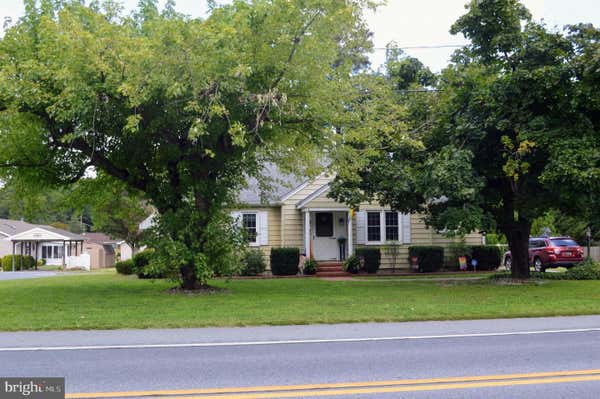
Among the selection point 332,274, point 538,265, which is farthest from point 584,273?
point 332,274

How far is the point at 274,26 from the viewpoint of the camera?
1380 centimetres

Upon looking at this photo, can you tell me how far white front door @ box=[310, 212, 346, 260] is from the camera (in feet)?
83.7

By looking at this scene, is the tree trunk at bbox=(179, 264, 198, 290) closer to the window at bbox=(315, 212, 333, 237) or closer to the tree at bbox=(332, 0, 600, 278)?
the tree at bbox=(332, 0, 600, 278)

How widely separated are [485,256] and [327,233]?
7.30 metres

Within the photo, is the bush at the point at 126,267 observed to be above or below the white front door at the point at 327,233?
below

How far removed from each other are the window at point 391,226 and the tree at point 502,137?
6.46 meters

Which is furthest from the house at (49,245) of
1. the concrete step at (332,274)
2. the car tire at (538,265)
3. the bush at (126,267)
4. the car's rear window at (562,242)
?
the car's rear window at (562,242)

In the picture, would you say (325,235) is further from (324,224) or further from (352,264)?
(352,264)

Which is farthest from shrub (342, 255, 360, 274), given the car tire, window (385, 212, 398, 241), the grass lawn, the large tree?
the car tire

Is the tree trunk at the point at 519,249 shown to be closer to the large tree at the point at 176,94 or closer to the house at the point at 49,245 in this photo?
the large tree at the point at 176,94

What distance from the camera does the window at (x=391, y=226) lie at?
85.1 feet

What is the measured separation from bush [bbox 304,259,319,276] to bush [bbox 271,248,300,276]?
1.50 feet

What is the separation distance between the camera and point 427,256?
990 inches

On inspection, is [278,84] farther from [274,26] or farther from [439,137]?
[439,137]
